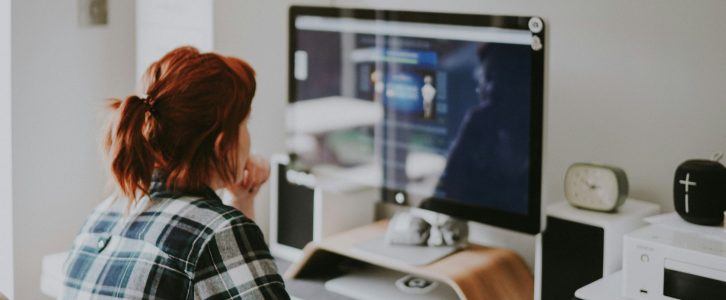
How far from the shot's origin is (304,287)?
2.62 m

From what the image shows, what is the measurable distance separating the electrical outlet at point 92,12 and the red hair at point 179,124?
1.58 m

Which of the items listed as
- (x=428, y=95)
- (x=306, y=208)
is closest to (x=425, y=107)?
(x=428, y=95)

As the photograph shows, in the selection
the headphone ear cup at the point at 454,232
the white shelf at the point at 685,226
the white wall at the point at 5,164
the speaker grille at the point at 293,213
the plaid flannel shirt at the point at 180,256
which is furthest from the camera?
the white wall at the point at 5,164

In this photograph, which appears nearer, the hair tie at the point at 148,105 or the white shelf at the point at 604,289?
the hair tie at the point at 148,105

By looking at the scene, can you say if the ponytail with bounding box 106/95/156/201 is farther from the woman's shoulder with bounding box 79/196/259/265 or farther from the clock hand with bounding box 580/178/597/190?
the clock hand with bounding box 580/178/597/190

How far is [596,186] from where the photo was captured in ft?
7.48

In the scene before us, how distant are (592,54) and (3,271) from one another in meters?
2.11

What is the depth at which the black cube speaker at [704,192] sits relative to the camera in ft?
6.83

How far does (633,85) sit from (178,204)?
1.26 m

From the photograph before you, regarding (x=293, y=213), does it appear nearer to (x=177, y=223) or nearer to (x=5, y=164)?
(x=5, y=164)

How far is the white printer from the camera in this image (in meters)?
1.89

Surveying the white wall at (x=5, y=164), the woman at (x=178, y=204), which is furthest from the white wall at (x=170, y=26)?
the woman at (x=178, y=204)

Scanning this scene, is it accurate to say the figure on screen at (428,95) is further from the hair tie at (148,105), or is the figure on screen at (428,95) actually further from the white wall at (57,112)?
the white wall at (57,112)

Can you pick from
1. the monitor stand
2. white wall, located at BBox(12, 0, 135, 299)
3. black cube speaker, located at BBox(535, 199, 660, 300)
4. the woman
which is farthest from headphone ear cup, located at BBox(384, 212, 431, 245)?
white wall, located at BBox(12, 0, 135, 299)
